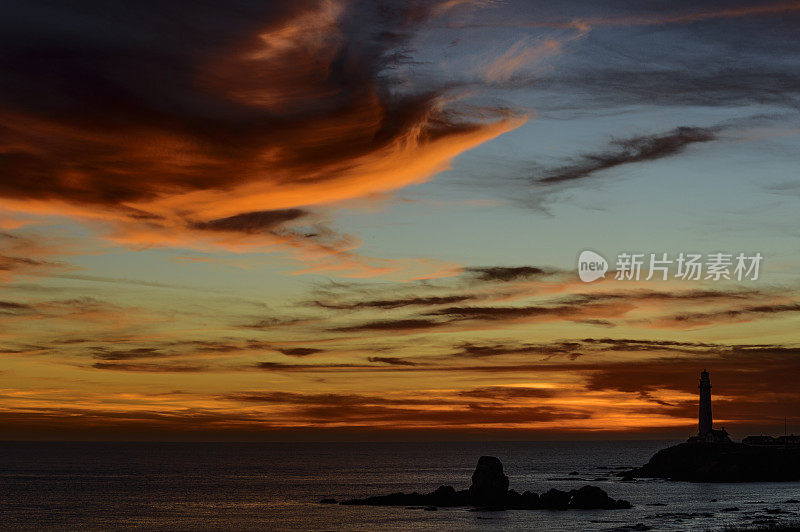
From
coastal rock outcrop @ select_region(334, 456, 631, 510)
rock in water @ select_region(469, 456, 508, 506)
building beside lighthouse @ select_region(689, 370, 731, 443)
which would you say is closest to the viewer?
coastal rock outcrop @ select_region(334, 456, 631, 510)

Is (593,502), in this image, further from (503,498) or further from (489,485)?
(489,485)

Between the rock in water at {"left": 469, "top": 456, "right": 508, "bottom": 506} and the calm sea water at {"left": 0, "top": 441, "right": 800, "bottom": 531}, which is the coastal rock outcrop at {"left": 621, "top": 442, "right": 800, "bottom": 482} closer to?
the calm sea water at {"left": 0, "top": 441, "right": 800, "bottom": 531}

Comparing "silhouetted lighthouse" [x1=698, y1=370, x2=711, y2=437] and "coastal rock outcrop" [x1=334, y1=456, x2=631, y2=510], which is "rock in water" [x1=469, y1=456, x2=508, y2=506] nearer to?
"coastal rock outcrop" [x1=334, y1=456, x2=631, y2=510]

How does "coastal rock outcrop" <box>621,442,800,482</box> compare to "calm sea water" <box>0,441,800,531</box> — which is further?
"coastal rock outcrop" <box>621,442,800,482</box>

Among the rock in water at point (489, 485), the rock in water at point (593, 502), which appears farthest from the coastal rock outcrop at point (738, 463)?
the rock in water at point (489, 485)

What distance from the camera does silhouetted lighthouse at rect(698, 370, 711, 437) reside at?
14675cm

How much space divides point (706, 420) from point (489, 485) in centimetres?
5362

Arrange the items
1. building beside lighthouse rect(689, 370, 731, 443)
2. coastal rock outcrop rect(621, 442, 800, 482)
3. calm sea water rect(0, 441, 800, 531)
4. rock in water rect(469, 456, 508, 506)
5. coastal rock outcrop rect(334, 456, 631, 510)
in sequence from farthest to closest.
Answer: building beside lighthouse rect(689, 370, 731, 443) < coastal rock outcrop rect(621, 442, 800, 482) < rock in water rect(469, 456, 508, 506) < coastal rock outcrop rect(334, 456, 631, 510) < calm sea water rect(0, 441, 800, 531)

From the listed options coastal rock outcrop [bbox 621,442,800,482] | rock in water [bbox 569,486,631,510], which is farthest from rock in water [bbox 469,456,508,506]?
coastal rock outcrop [bbox 621,442,800,482]

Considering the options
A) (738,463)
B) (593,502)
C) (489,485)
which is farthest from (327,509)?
(738,463)

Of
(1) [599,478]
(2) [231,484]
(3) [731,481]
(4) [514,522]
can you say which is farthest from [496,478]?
(2) [231,484]

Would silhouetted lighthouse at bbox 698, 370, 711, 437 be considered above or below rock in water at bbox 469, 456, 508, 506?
above

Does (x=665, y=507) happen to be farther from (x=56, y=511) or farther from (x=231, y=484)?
(x=231, y=484)

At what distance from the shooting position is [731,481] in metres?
137
